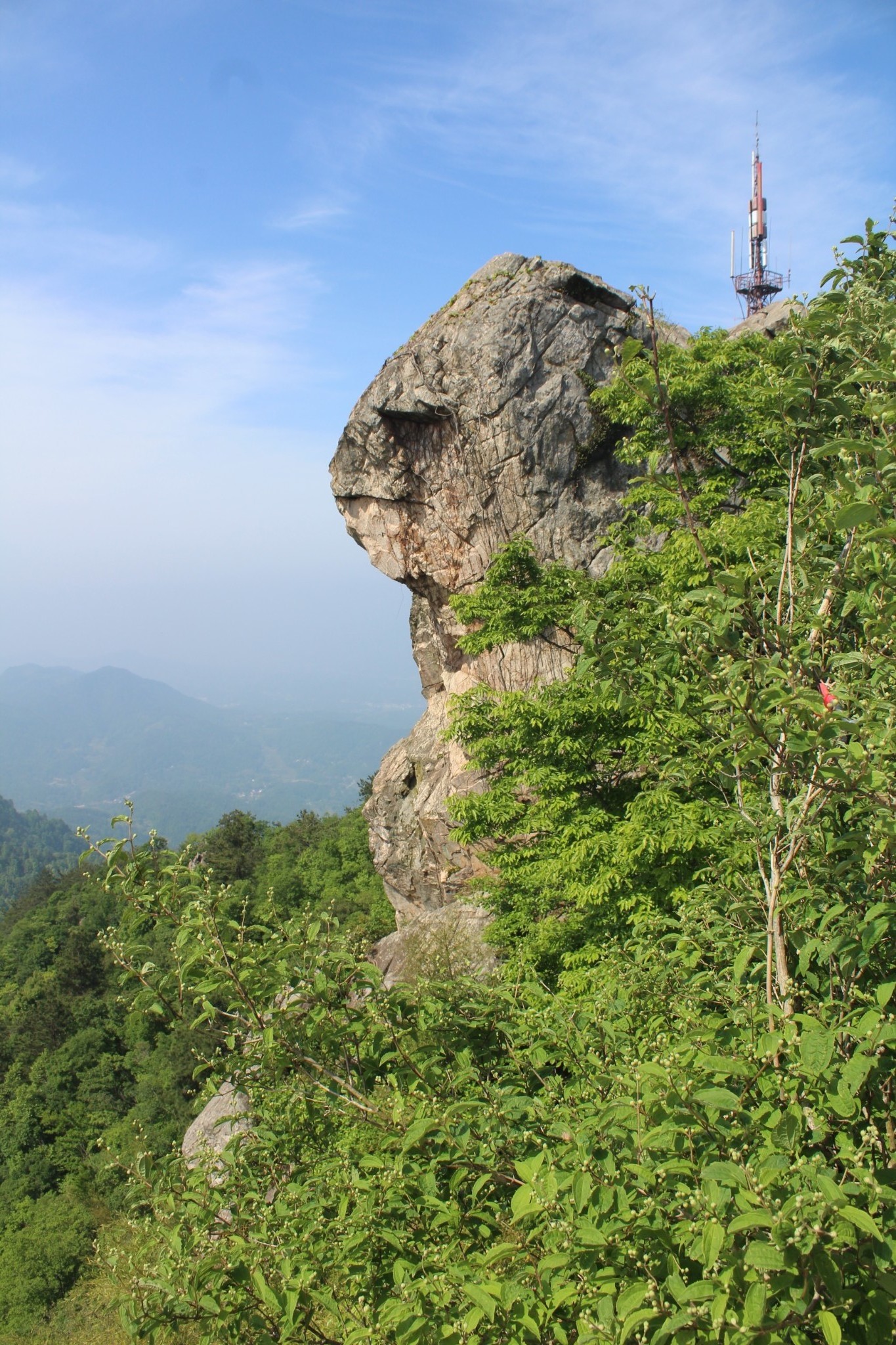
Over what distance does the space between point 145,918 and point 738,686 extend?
2240mm

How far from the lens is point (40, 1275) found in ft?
86.9

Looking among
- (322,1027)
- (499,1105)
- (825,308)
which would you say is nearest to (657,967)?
(499,1105)

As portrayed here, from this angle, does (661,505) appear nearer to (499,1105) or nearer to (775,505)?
(775,505)

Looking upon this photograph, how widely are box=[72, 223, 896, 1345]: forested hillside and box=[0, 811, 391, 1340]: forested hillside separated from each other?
19766 millimetres

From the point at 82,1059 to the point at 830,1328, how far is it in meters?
47.4

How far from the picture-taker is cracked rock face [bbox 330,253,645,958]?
2039cm

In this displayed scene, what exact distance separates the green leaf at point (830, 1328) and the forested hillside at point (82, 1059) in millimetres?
21465

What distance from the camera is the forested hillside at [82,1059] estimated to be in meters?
27.6

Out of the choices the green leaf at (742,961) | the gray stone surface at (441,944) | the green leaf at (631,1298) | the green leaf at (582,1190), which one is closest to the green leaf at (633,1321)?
the green leaf at (631,1298)

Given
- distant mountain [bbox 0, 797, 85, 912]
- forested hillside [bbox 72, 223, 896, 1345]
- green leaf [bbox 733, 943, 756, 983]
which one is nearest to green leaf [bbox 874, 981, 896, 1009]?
forested hillside [bbox 72, 223, 896, 1345]

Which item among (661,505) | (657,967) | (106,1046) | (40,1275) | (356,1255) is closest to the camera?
(356,1255)

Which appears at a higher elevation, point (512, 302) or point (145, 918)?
point (512, 302)

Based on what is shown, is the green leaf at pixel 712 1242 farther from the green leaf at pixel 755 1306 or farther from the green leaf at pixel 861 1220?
the green leaf at pixel 861 1220

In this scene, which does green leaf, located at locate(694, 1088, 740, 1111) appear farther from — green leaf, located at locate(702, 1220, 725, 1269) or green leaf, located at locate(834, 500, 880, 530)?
green leaf, located at locate(834, 500, 880, 530)
